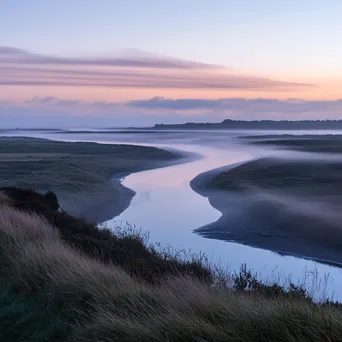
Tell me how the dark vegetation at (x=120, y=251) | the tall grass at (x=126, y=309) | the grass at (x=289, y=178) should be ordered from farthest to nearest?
the grass at (x=289, y=178) → the dark vegetation at (x=120, y=251) → the tall grass at (x=126, y=309)

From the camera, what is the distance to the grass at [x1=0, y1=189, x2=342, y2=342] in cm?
534

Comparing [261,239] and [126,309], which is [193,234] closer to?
[261,239]

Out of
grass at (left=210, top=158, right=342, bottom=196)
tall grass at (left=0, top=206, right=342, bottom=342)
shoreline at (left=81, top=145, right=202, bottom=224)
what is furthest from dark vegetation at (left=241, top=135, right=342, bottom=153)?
tall grass at (left=0, top=206, right=342, bottom=342)

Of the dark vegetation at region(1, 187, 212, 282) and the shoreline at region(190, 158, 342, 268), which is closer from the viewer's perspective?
the dark vegetation at region(1, 187, 212, 282)

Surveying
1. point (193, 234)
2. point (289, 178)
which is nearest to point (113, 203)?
point (193, 234)

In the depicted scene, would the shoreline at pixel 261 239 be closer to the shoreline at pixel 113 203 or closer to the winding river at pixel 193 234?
the winding river at pixel 193 234

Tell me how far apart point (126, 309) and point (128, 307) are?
0.21 feet

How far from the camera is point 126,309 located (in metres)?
6.52

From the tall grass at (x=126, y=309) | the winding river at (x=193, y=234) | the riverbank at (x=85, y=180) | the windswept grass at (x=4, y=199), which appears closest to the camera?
the tall grass at (x=126, y=309)

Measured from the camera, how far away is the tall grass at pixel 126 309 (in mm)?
5324

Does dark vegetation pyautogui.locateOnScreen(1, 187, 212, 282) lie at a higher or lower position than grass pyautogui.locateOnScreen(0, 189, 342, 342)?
lower

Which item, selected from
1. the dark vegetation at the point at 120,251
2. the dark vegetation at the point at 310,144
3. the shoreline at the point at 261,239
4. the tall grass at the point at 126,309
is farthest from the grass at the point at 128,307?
the dark vegetation at the point at 310,144

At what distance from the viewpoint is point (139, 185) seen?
35.2 metres

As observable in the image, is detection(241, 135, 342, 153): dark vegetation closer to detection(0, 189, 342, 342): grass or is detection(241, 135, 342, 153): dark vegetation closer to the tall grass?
detection(0, 189, 342, 342): grass
